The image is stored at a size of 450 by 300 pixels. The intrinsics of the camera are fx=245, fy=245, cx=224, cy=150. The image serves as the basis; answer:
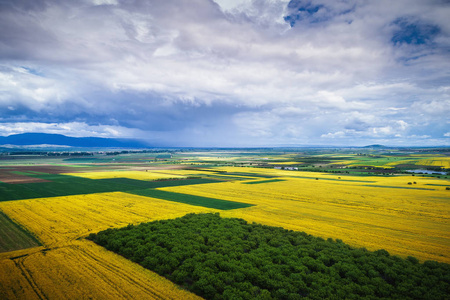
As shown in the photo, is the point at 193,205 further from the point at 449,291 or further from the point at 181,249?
the point at 449,291

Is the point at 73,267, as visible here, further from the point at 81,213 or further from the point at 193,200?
the point at 193,200

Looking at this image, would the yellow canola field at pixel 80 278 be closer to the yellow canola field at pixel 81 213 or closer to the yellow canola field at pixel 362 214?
the yellow canola field at pixel 81 213

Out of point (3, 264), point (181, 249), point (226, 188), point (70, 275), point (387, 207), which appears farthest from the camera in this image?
point (226, 188)

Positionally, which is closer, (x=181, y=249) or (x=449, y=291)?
(x=449, y=291)

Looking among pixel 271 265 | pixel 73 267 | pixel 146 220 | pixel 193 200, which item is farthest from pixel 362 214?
pixel 73 267

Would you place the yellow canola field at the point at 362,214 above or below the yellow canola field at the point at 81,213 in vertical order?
below

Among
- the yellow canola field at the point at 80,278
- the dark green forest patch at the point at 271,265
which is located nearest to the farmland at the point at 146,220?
the yellow canola field at the point at 80,278

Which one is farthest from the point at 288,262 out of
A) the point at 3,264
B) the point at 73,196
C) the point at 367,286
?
the point at 73,196
